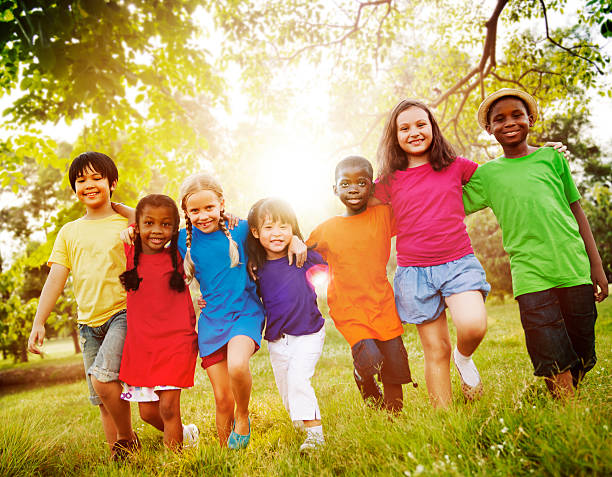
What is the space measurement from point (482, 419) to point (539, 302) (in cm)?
94

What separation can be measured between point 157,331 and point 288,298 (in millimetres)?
982

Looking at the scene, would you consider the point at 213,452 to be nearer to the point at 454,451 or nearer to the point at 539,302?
the point at 454,451

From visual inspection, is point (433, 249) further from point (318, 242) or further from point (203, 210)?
point (203, 210)

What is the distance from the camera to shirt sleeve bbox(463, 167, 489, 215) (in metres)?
3.10

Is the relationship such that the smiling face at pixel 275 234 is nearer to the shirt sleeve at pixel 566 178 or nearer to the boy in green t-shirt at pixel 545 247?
the boy in green t-shirt at pixel 545 247

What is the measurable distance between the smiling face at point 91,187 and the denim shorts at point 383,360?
2.33 meters

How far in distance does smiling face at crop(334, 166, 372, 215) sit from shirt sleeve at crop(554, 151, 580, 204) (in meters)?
1.36

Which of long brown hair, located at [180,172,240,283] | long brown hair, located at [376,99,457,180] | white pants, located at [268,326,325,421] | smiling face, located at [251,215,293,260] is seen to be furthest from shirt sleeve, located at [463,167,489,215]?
long brown hair, located at [180,172,240,283]

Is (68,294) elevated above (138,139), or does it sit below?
below

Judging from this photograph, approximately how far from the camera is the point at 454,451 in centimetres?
195

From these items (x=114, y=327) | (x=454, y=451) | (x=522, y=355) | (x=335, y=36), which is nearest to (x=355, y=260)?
(x=454, y=451)

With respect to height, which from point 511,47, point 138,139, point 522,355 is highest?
point 511,47

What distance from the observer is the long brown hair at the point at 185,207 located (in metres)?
3.07

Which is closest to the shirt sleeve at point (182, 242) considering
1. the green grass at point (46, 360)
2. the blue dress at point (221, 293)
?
the blue dress at point (221, 293)
